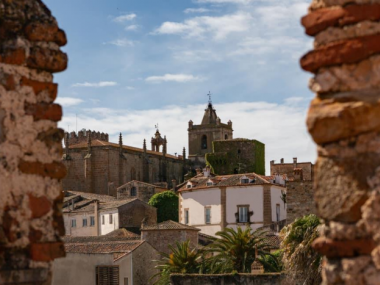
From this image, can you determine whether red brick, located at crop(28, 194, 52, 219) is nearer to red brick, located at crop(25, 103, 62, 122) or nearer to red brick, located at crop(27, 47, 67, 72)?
red brick, located at crop(25, 103, 62, 122)

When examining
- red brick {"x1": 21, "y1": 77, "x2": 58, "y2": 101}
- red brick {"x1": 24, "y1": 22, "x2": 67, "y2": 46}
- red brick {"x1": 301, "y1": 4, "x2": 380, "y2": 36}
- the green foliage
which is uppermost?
the green foliage

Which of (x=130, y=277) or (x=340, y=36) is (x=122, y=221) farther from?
(x=340, y=36)

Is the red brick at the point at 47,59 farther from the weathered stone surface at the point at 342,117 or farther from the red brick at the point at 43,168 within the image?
the weathered stone surface at the point at 342,117

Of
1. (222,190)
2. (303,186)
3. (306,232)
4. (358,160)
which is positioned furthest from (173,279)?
(222,190)

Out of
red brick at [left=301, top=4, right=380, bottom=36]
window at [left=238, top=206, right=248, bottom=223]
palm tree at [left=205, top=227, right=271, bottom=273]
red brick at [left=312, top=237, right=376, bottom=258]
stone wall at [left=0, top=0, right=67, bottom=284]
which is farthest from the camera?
window at [left=238, top=206, right=248, bottom=223]

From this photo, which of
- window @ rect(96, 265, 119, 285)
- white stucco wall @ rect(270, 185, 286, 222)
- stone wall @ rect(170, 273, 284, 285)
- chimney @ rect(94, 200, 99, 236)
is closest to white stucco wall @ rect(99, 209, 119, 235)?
chimney @ rect(94, 200, 99, 236)

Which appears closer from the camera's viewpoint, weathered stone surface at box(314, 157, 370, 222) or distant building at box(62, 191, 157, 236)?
weathered stone surface at box(314, 157, 370, 222)

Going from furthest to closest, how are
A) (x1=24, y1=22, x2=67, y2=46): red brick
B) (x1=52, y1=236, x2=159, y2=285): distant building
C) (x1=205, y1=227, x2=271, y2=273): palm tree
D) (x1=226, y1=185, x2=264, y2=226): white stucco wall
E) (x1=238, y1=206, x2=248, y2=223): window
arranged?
1. (x1=238, y1=206, x2=248, y2=223): window
2. (x1=226, y1=185, x2=264, y2=226): white stucco wall
3. (x1=205, y1=227, x2=271, y2=273): palm tree
4. (x1=52, y1=236, x2=159, y2=285): distant building
5. (x1=24, y1=22, x2=67, y2=46): red brick

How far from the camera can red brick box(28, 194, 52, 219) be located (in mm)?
5270

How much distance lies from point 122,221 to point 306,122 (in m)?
58.1

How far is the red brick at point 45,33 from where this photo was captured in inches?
215

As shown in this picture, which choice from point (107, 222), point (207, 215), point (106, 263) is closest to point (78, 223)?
point (107, 222)

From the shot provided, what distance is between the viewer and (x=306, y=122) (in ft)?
13.9

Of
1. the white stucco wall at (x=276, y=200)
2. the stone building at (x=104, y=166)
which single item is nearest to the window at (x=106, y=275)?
the white stucco wall at (x=276, y=200)
